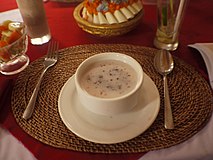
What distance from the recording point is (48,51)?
75 centimetres

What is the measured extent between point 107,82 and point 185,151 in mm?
204

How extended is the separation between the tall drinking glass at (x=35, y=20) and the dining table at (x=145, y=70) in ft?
0.09

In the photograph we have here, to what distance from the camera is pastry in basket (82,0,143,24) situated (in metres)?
0.77

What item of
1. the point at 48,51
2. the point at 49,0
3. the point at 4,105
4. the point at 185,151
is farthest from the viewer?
the point at 49,0

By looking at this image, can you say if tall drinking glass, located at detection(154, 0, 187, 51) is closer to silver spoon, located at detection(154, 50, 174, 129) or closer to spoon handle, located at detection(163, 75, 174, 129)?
silver spoon, located at detection(154, 50, 174, 129)

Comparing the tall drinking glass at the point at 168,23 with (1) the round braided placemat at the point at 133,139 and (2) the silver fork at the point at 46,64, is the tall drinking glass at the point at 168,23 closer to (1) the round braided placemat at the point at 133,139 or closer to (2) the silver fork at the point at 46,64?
(1) the round braided placemat at the point at 133,139

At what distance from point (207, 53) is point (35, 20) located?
488 millimetres

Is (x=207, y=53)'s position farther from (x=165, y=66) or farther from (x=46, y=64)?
(x=46, y=64)

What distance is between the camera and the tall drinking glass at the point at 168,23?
2.28ft

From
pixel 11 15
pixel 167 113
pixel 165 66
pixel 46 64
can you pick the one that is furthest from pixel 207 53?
pixel 11 15

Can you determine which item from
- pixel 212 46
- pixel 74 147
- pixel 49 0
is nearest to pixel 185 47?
pixel 212 46

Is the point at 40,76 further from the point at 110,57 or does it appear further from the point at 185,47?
the point at 185,47

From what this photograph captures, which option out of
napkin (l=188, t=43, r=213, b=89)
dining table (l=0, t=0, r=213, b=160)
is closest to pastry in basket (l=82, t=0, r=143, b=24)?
dining table (l=0, t=0, r=213, b=160)

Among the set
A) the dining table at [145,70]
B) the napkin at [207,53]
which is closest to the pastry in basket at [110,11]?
the dining table at [145,70]
